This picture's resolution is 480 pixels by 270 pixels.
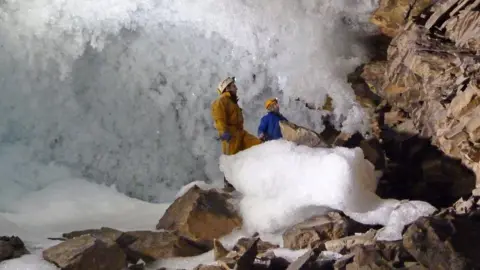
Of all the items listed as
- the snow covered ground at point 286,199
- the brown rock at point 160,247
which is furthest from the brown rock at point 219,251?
the brown rock at point 160,247

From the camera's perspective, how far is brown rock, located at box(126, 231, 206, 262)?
4.35 metres

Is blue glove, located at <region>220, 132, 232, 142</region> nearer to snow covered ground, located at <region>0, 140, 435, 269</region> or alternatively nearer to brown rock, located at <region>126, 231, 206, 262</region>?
snow covered ground, located at <region>0, 140, 435, 269</region>

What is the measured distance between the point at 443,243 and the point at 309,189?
148cm

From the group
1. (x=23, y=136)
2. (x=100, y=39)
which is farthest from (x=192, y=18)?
(x=23, y=136)

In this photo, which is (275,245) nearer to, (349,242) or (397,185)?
(349,242)

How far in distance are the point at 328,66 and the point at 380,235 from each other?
370 cm

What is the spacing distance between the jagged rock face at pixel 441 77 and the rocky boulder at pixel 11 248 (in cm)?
388

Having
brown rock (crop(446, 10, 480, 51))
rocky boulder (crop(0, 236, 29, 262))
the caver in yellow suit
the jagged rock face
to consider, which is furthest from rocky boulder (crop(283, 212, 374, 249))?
brown rock (crop(446, 10, 480, 51))

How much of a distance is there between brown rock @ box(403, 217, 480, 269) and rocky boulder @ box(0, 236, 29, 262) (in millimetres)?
2924

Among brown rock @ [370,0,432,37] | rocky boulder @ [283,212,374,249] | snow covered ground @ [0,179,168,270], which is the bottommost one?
rocky boulder @ [283,212,374,249]

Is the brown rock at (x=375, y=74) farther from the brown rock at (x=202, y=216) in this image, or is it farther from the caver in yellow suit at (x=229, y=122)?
the brown rock at (x=202, y=216)

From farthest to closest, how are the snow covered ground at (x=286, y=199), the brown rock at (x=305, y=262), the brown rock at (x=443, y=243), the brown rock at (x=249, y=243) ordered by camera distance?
the snow covered ground at (x=286, y=199)
the brown rock at (x=249, y=243)
the brown rock at (x=305, y=262)
the brown rock at (x=443, y=243)

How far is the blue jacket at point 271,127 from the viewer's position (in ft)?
19.1

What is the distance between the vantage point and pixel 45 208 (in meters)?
6.36
